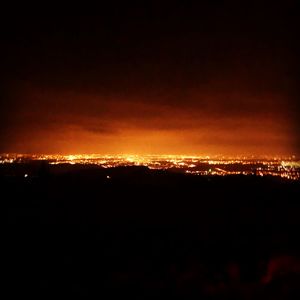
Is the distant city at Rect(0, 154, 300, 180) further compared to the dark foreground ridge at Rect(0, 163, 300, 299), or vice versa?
the distant city at Rect(0, 154, 300, 180)

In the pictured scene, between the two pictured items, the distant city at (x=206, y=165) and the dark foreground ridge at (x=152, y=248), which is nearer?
the dark foreground ridge at (x=152, y=248)

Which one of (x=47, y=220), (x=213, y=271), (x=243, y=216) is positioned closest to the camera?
(x=213, y=271)

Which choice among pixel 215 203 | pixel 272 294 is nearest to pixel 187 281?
pixel 272 294

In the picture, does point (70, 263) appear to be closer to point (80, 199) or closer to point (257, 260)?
point (257, 260)

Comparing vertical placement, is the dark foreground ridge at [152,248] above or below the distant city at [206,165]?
below

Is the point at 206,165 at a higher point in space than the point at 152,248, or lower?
higher

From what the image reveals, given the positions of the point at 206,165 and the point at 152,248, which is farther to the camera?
the point at 206,165

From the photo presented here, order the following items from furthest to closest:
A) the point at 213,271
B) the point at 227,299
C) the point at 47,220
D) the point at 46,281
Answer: the point at 47,220 < the point at 213,271 < the point at 46,281 < the point at 227,299

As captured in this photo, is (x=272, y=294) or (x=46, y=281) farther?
(x=46, y=281)
